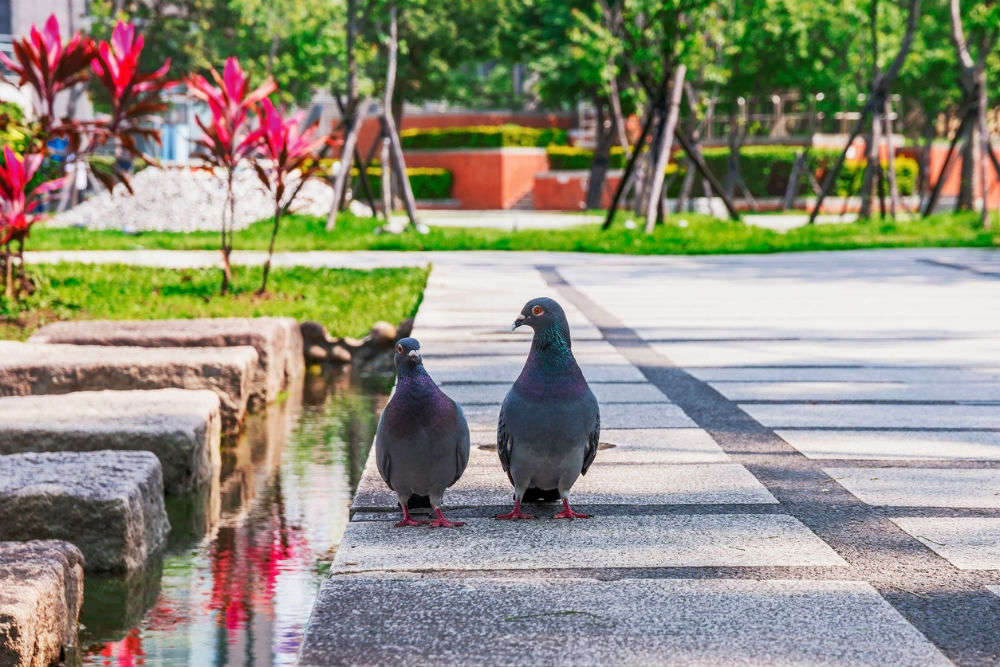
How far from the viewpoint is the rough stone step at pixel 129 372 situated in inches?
247

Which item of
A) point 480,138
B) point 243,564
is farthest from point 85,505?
point 480,138

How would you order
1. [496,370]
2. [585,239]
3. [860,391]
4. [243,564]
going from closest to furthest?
[243,564], [860,391], [496,370], [585,239]

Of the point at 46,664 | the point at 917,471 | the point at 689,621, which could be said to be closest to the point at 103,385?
Answer: the point at 46,664

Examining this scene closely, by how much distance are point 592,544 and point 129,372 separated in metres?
3.41

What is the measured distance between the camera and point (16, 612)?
3.04 m

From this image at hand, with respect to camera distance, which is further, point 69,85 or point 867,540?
point 69,85

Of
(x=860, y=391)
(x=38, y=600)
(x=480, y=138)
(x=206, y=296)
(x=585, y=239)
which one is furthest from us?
(x=480, y=138)

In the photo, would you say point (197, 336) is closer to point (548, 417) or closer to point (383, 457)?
point (383, 457)

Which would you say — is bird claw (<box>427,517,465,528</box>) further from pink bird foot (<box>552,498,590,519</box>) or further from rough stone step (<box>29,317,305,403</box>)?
rough stone step (<box>29,317,305,403</box>)

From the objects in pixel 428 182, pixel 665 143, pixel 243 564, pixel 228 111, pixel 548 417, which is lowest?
pixel 428 182

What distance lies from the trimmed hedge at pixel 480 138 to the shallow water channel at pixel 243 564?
32120 mm

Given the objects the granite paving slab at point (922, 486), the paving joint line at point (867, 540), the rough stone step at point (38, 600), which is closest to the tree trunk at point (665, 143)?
the paving joint line at point (867, 540)

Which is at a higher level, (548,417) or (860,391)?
(548,417)

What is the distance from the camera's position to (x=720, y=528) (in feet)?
12.0
